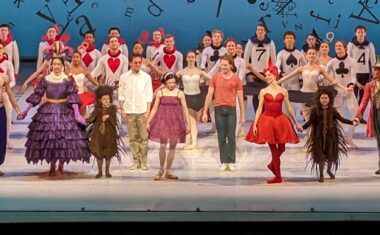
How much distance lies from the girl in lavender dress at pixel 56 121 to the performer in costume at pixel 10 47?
597mm

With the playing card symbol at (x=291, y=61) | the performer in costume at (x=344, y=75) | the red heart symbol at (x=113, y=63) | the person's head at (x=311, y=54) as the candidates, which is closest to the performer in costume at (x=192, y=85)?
the red heart symbol at (x=113, y=63)

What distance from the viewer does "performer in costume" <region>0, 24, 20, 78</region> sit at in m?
7.64

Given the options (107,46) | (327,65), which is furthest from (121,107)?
(327,65)

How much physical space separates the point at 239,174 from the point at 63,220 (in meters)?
1.61

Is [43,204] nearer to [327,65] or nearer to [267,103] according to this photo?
[267,103]

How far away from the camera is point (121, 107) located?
24.7ft

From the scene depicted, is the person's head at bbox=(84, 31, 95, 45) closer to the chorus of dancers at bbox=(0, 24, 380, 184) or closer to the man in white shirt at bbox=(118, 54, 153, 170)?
the chorus of dancers at bbox=(0, 24, 380, 184)

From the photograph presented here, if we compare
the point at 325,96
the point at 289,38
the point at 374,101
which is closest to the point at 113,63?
the point at 289,38

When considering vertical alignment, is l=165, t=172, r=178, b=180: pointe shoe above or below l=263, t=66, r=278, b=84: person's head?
below

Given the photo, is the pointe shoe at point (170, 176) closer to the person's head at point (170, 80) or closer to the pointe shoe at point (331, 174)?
the person's head at point (170, 80)

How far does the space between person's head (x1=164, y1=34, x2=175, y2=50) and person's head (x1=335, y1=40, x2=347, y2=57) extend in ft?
4.27

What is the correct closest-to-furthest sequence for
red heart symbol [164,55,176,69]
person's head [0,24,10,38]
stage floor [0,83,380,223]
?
stage floor [0,83,380,223] → person's head [0,24,10,38] → red heart symbol [164,55,176,69]

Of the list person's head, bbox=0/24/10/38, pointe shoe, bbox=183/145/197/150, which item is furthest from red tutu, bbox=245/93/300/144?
person's head, bbox=0/24/10/38

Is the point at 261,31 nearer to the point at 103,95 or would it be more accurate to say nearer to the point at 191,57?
the point at 191,57
